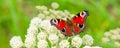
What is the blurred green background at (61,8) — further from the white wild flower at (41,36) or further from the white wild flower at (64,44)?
the white wild flower at (64,44)

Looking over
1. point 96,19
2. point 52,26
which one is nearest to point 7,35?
point 96,19

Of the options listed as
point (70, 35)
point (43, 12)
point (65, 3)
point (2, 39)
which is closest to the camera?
point (70, 35)

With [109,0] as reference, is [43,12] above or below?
below

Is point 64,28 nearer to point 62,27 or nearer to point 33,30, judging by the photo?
point 62,27

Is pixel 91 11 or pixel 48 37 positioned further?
pixel 91 11

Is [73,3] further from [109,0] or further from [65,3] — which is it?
[109,0]

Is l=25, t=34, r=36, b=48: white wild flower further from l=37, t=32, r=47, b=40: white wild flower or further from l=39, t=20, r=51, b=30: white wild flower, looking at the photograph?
l=39, t=20, r=51, b=30: white wild flower

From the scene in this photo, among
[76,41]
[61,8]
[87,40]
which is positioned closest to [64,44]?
[76,41]

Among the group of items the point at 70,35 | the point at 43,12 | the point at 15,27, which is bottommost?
the point at 70,35

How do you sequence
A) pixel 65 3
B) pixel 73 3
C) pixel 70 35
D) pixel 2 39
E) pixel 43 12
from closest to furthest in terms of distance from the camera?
pixel 70 35 → pixel 43 12 → pixel 65 3 → pixel 73 3 → pixel 2 39
